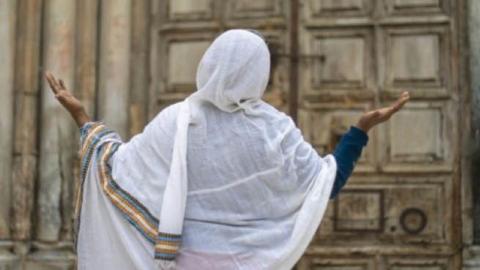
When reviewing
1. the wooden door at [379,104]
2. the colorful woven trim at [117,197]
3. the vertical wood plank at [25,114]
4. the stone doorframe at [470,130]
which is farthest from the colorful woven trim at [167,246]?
the vertical wood plank at [25,114]

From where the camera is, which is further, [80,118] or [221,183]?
[80,118]

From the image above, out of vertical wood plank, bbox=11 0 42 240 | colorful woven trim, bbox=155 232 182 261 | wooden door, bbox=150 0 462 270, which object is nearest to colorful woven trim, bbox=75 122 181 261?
colorful woven trim, bbox=155 232 182 261

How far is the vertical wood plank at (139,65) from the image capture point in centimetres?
551

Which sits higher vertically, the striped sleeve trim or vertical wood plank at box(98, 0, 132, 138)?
vertical wood plank at box(98, 0, 132, 138)

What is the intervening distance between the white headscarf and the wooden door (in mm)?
2577

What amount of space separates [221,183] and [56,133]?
308cm

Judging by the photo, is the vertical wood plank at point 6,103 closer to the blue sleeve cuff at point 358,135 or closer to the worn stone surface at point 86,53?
the worn stone surface at point 86,53

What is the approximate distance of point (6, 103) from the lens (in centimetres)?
552

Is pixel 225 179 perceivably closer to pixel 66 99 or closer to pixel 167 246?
pixel 167 246

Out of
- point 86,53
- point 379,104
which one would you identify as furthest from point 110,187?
point 86,53

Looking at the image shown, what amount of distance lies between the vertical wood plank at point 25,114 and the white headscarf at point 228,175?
116 inches

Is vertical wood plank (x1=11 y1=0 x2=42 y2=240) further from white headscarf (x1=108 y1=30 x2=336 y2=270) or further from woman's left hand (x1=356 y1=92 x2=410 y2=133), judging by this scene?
woman's left hand (x1=356 y1=92 x2=410 y2=133)

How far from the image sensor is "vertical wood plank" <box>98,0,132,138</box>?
18.0 feet

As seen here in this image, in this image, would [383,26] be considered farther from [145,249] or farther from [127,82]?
[145,249]
